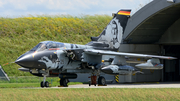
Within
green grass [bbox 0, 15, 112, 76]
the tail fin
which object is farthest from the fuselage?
green grass [bbox 0, 15, 112, 76]

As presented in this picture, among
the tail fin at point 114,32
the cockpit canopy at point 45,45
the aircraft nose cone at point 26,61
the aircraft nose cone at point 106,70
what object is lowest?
the aircraft nose cone at point 106,70

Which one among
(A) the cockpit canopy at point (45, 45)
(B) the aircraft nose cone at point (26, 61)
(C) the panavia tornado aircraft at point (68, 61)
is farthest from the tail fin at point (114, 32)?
(B) the aircraft nose cone at point (26, 61)

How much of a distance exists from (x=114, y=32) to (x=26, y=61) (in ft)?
28.0

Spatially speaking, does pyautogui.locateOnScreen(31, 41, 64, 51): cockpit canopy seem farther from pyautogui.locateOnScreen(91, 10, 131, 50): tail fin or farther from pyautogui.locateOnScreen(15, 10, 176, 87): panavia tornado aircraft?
pyautogui.locateOnScreen(91, 10, 131, 50): tail fin

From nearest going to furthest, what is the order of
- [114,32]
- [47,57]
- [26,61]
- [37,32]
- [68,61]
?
[26,61] < [47,57] < [68,61] < [114,32] < [37,32]

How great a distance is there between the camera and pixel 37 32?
36.9 metres

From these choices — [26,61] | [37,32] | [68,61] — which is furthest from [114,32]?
[37,32]

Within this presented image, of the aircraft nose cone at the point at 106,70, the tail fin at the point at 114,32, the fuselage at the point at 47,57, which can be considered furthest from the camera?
the tail fin at the point at 114,32

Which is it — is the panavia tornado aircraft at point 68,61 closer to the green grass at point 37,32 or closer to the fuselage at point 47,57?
the fuselage at point 47,57

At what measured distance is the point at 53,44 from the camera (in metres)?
19.5

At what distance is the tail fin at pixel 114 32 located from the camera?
23.2m

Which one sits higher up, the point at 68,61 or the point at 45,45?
the point at 45,45

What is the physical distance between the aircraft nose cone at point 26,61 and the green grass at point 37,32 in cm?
1247

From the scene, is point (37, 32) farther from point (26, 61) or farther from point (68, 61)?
point (26, 61)
